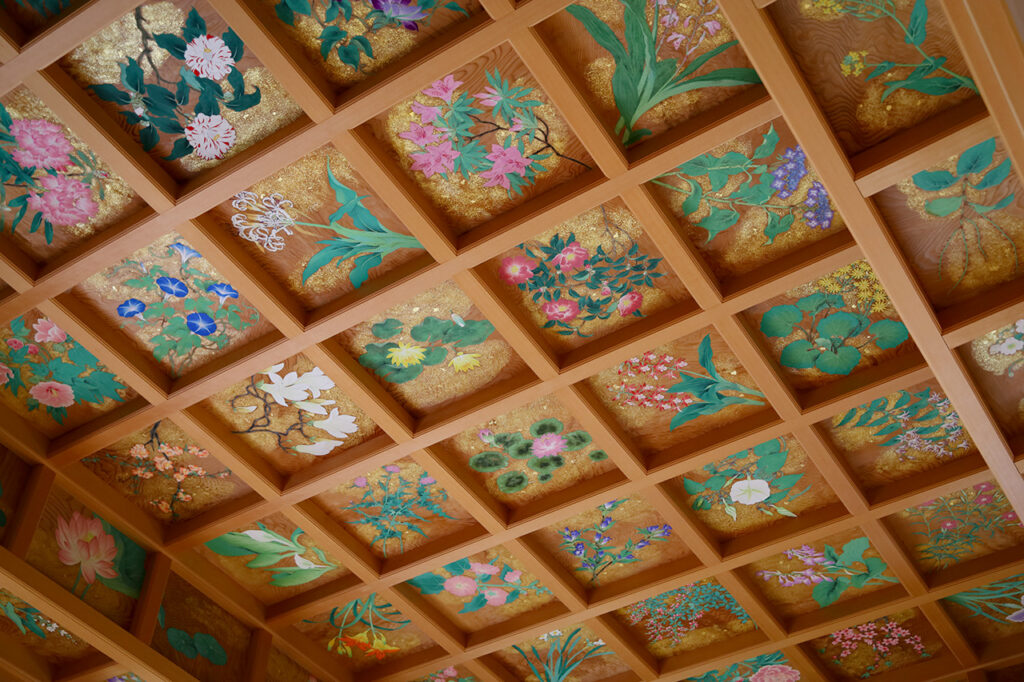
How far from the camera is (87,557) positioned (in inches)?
182

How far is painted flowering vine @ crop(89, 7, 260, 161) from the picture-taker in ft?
11.1

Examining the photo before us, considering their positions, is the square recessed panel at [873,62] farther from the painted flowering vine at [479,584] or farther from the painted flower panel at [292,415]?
the painted flowering vine at [479,584]

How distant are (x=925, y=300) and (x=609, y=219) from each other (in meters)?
1.37

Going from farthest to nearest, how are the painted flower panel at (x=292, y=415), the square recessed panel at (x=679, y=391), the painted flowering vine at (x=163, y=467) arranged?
the painted flowering vine at (x=163, y=467), the painted flower panel at (x=292, y=415), the square recessed panel at (x=679, y=391)

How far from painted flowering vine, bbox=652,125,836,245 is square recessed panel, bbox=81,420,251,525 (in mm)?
2675

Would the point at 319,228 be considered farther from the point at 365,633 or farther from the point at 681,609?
the point at 681,609

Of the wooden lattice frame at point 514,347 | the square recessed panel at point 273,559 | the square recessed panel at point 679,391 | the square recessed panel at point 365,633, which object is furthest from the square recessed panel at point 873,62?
the square recessed panel at point 365,633

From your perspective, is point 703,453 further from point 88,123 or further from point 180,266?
point 88,123

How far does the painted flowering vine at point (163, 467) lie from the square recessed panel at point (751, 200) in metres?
2.65

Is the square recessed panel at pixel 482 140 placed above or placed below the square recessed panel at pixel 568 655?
above

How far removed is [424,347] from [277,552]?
1.69m

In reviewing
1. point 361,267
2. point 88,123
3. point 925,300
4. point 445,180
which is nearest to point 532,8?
point 445,180

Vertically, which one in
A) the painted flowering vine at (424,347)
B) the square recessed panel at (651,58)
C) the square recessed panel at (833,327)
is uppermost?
the square recessed panel at (651,58)

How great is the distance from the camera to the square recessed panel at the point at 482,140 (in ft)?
11.5
